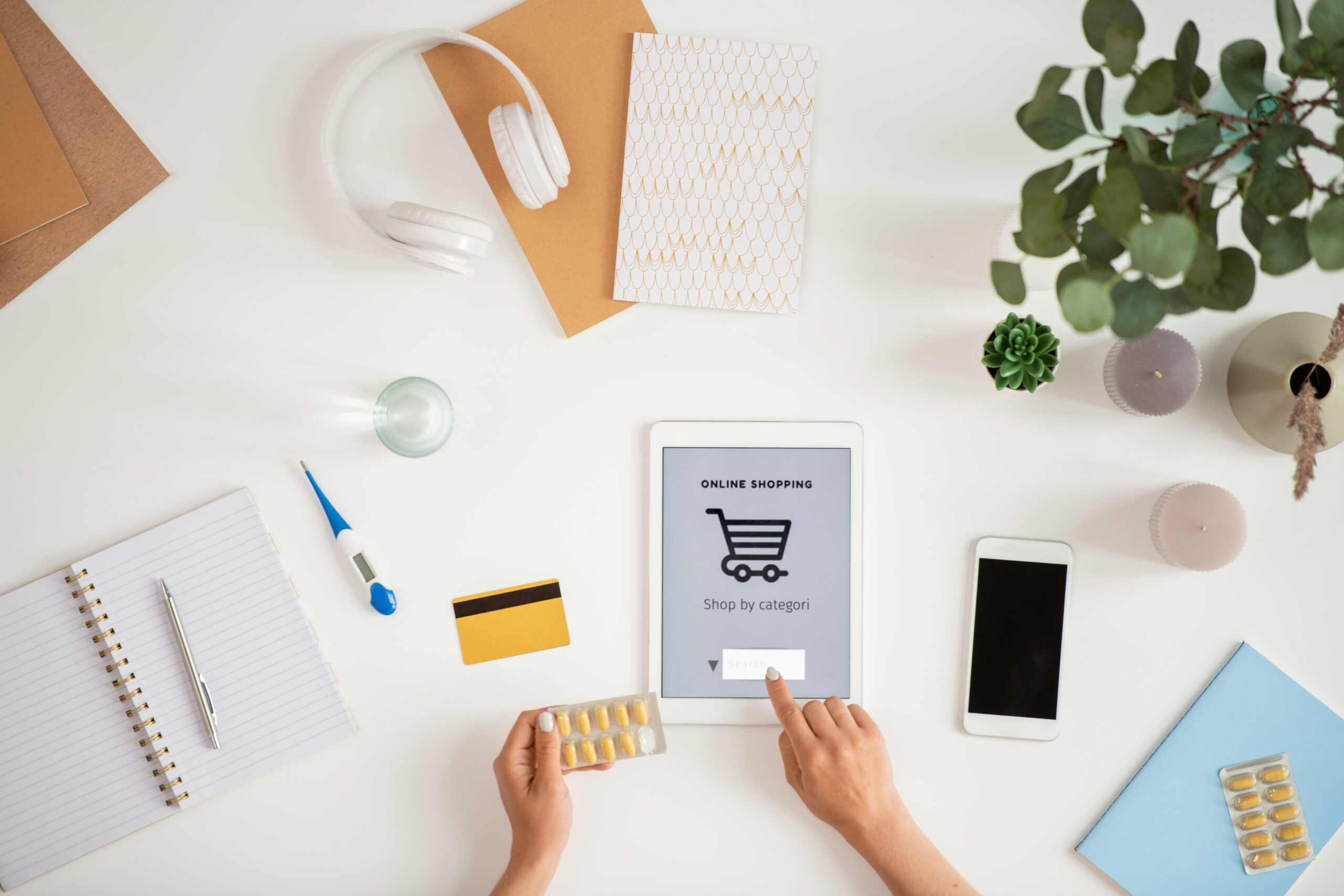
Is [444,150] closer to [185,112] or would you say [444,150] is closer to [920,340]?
[185,112]

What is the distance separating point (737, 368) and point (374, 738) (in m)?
Result: 0.60

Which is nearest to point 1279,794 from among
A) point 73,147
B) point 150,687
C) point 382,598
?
point 382,598

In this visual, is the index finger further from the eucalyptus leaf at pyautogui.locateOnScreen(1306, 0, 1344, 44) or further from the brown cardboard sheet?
the brown cardboard sheet

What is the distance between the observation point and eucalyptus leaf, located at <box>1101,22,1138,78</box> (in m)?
0.50

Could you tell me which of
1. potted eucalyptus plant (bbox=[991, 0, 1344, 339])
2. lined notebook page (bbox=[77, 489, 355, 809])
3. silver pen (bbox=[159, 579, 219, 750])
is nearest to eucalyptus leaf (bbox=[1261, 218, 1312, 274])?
potted eucalyptus plant (bbox=[991, 0, 1344, 339])

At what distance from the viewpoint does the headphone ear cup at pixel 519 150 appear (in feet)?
2.61

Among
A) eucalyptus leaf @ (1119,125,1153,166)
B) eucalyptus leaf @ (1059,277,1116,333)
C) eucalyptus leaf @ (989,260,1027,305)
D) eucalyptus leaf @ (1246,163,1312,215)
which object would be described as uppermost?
eucalyptus leaf @ (1119,125,1153,166)

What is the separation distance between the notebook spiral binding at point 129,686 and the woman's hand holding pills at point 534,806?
1.25 ft

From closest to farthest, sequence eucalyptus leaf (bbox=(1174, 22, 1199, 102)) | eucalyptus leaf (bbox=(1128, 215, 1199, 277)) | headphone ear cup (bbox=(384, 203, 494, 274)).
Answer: eucalyptus leaf (bbox=(1128, 215, 1199, 277)) < eucalyptus leaf (bbox=(1174, 22, 1199, 102)) < headphone ear cup (bbox=(384, 203, 494, 274))

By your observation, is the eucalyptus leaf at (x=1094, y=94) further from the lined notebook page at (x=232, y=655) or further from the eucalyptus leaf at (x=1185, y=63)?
the lined notebook page at (x=232, y=655)

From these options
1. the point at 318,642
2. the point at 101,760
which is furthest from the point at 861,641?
the point at 101,760

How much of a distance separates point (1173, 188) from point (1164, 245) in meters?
0.11

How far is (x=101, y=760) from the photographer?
88cm

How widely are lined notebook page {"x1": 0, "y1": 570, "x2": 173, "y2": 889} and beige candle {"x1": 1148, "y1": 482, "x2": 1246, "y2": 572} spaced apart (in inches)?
46.5
